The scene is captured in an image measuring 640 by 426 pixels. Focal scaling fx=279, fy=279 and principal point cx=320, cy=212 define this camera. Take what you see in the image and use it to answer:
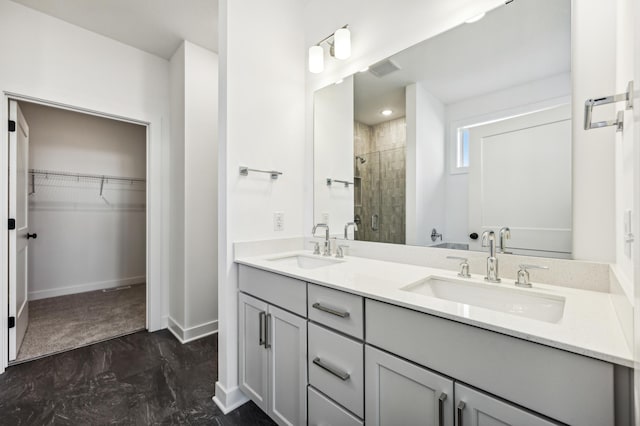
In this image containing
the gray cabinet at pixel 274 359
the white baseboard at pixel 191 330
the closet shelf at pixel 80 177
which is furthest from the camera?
the closet shelf at pixel 80 177

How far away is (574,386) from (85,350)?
309 centimetres

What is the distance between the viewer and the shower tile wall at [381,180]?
171 centimetres

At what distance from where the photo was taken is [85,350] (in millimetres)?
2289

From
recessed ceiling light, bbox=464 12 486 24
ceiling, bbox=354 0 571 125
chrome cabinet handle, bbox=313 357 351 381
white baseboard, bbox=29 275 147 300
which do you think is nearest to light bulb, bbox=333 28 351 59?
ceiling, bbox=354 0 571 125

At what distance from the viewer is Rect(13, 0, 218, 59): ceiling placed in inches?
83.9

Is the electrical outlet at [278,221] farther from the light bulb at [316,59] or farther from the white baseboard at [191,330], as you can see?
the white baseboard at [191,330]

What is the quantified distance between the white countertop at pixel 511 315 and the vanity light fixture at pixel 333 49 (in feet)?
4.52

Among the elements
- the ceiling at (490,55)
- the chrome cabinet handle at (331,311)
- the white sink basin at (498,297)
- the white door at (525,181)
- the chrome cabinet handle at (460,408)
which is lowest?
the chrome cabinet handle at (460,408)

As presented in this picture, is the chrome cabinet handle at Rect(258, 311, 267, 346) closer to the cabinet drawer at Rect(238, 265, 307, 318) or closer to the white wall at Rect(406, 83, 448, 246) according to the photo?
the cabinet drawer at Rect(238, 265, 307, 318)

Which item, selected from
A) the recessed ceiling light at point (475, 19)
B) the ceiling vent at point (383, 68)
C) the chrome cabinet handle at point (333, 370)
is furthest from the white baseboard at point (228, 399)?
the recessed ceiling light at point (475, 19)

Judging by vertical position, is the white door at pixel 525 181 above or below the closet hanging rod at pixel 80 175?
below

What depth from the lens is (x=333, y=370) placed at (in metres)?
1.13

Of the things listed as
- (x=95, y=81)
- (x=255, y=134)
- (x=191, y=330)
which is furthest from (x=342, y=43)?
(x=191, y=330)

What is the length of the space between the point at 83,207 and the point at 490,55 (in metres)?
4.72
